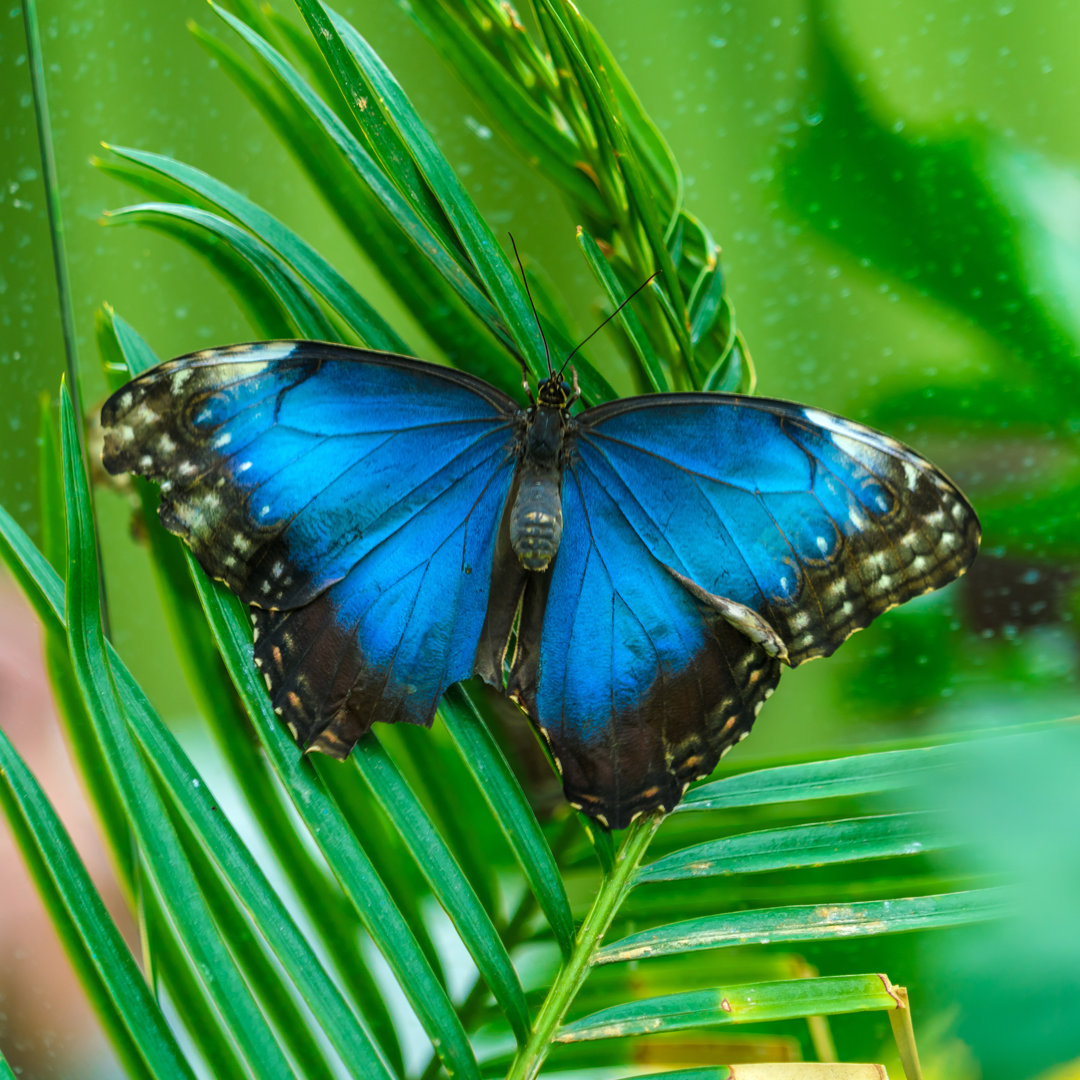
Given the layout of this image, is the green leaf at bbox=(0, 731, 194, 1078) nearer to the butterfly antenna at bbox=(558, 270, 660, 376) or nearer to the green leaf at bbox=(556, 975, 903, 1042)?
the green leaf at bbox=(556, 975, 903, 1042)

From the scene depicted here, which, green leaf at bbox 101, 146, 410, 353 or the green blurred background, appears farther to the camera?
the green blurred background

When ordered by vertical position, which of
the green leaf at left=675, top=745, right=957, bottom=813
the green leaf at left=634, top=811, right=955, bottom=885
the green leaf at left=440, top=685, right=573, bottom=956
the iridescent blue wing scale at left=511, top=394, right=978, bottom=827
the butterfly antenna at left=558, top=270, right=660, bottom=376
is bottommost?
the green leaf at left=634, top=811, right=955, bottom=885

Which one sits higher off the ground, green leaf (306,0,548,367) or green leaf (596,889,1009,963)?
green leaf (306,0,548,367)

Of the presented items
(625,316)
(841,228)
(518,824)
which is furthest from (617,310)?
(841,228)

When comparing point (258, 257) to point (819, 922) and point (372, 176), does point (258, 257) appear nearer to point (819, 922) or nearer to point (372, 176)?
point (372, 176)

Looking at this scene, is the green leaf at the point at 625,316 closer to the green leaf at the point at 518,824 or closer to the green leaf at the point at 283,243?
the green leaf at the point at 283,243

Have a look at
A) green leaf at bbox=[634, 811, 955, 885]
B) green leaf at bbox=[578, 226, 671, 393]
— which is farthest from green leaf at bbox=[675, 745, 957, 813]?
green leaf at bbox=[578, 226, 671, 393]

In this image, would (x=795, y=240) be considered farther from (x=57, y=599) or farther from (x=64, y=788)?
(x=64, y=788)
